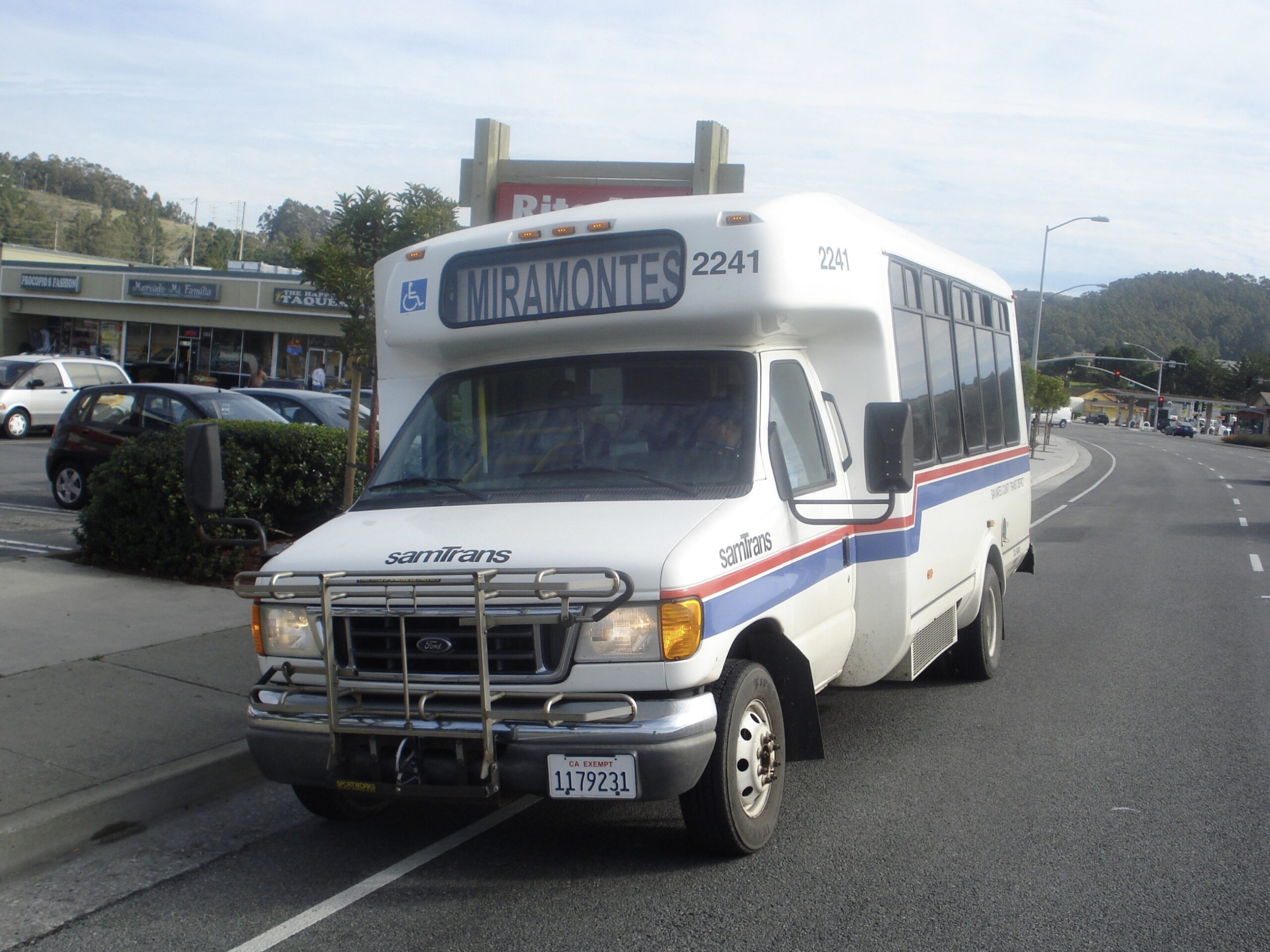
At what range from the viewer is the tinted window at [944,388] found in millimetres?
6645

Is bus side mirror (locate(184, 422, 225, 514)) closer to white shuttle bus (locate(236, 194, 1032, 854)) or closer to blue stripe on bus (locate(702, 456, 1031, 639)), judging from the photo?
white shuttle bus (locate(236, 194, 1032, 854))

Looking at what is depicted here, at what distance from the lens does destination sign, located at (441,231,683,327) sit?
5.09m

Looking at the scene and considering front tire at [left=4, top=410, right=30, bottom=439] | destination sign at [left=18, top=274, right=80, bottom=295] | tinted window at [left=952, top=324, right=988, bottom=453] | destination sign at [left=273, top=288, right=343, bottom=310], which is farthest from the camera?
destination sign at [left=18, top=274, right=80, bottom=295]

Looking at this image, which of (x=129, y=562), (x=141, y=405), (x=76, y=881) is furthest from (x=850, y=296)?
(x=141, y=405)

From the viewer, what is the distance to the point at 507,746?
4023 millimetres

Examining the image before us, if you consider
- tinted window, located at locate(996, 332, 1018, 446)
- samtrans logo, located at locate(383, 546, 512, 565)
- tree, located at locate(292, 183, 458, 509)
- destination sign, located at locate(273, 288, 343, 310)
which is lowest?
samtrans logo, located at locate(383, 546, 512, 565)

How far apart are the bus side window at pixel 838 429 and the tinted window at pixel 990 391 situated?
2.84 metres

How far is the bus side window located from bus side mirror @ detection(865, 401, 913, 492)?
904 mm

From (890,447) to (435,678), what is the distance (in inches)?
77.4

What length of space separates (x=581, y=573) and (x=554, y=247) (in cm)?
192

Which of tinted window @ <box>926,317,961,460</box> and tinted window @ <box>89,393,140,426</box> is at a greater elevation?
tinted window @ <box>926,317,961,460</box>

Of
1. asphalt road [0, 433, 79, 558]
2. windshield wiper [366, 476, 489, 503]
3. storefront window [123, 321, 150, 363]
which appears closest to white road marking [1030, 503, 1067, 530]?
asphalt road [0, 433, 79, 558]

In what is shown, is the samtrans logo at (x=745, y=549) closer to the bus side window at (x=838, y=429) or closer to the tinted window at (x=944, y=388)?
the bus side window at (x=838, y=429)

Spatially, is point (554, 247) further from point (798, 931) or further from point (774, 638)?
point (798, 931)
